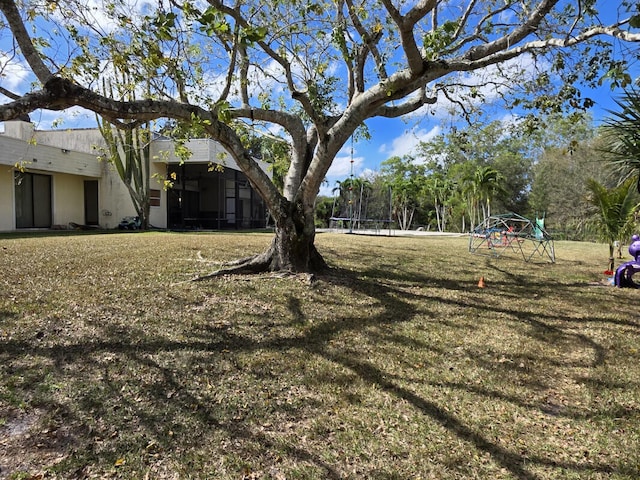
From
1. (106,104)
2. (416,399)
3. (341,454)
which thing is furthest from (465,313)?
(106,104)

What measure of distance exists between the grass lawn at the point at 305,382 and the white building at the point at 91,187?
8.88m

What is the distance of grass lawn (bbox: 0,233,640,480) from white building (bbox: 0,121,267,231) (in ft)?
29.1

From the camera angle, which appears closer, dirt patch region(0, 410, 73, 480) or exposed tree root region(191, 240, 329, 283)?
dirt patch region(0, 410, 73, 480)

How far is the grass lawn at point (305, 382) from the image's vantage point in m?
2.13

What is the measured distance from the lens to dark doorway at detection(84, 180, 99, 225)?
65.2 ft

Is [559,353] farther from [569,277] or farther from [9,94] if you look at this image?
[9,94]

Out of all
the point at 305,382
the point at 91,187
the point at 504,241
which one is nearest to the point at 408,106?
the point at 305,382

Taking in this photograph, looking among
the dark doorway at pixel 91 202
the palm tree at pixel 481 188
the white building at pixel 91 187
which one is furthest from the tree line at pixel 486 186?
the dark doorway at pixel 91 202

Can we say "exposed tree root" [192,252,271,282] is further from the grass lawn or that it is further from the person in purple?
the person in purple

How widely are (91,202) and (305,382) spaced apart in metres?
20.6

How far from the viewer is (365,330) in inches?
166

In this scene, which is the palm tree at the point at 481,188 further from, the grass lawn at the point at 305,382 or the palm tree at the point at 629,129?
the grass lawn at the point at 305,382

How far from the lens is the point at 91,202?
65.3 feet

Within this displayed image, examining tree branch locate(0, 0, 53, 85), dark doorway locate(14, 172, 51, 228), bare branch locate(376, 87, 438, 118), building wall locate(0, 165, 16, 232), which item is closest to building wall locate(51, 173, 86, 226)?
dark doorway locate(14, 172, 51, 228)
